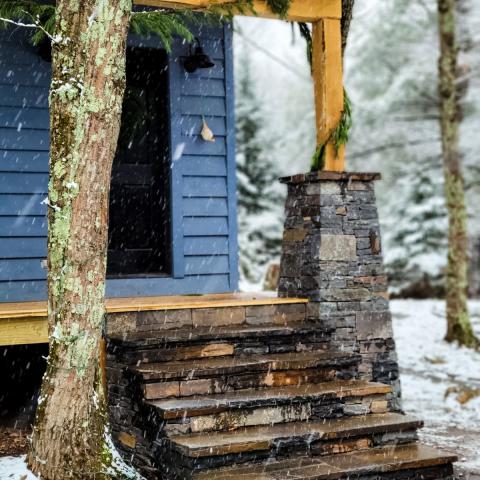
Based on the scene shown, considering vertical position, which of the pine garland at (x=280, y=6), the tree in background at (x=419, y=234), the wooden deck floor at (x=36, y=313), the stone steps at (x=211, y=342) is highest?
the pine garland at (x=280, y=6)

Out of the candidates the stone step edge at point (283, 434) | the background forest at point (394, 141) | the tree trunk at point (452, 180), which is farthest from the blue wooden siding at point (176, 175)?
the background forest at point (394, 141)

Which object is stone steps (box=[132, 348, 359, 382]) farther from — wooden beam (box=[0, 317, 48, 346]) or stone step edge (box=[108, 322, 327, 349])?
wooden beam (box=[0, 317, 48, 346])

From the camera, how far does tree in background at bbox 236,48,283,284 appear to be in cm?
1788

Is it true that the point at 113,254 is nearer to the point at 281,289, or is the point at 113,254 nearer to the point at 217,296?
the point at 217,296

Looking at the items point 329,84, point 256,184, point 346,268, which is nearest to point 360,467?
point 346,268

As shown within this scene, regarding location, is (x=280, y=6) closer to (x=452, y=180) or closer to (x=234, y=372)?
(x=234, y=372)

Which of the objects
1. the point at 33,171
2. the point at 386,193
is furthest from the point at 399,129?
the point at 33,171

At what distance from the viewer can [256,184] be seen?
18.2 meters

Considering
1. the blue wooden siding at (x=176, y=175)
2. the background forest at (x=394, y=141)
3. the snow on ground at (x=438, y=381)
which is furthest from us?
the background forest at (x=394, y=141)

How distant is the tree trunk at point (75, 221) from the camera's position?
4.40 meters

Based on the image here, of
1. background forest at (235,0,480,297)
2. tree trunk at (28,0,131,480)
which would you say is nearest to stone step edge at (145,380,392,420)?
tree trunk at (28,0,131,480)

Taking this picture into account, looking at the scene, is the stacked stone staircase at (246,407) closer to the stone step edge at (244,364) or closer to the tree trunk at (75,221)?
the stone step edge at (244,364)

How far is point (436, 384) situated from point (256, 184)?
10458mm

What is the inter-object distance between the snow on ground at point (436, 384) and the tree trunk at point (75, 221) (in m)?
0.29
